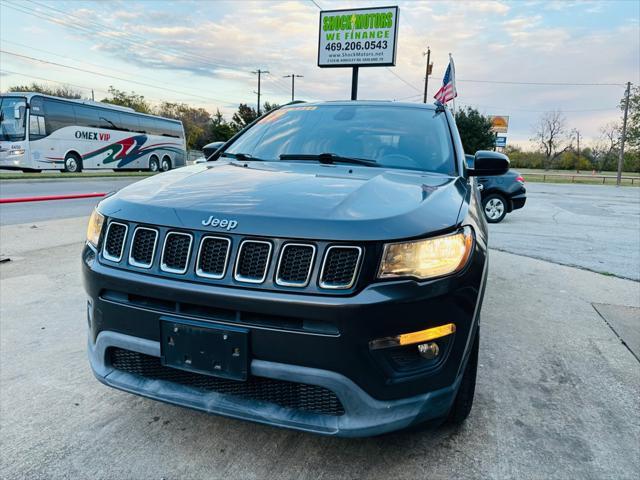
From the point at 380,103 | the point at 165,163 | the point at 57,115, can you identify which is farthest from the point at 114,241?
the point at 165,163

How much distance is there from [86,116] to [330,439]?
24517mm

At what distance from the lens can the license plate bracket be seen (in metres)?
1.69

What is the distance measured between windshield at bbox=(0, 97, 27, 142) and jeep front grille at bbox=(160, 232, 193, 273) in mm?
21687

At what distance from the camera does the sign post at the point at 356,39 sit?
54.9ft

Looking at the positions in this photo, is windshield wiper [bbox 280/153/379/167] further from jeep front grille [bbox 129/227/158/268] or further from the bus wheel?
the bus wheel

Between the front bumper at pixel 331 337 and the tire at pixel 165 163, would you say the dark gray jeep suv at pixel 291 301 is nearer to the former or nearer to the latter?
the front bumper at pixel 331 337

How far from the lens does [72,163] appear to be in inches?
885

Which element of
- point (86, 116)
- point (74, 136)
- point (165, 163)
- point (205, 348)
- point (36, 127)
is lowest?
point (205, 348)

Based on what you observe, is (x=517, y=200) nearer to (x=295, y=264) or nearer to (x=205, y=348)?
(x=295, y=264)

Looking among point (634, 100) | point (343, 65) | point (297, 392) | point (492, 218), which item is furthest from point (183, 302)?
point (634, 100)

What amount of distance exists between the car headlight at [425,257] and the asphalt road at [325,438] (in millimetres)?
866

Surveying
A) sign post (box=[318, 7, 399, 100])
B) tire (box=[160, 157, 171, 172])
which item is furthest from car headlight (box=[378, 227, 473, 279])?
tire (box=[160, 157, 171, 172])

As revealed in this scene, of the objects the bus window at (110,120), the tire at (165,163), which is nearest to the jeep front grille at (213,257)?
the bus window at (110,120)

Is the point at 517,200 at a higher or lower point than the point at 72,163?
lower
